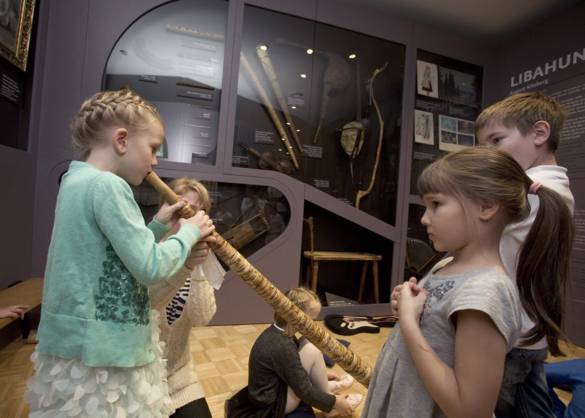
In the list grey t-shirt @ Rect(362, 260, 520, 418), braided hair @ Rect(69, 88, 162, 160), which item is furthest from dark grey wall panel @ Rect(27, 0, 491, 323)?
grey t-shirt @ Rect(362, 260, 520, 418)

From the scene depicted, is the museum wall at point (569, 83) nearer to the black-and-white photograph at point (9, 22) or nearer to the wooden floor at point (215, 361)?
the wooden floor at point (215, 361)

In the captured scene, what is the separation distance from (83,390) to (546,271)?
108cm

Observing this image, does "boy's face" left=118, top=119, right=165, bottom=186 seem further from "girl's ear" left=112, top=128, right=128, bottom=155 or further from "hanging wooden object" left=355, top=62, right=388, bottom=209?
"hanging wooden object" left=355, top=62, right=388, bottom=209

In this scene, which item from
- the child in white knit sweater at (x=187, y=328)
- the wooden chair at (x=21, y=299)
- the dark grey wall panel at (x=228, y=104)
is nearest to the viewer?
the child in white knit sweater at (x=187, y=328)

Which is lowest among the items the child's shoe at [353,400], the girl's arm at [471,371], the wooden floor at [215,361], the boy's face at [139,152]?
the wooden floor at [215,361]

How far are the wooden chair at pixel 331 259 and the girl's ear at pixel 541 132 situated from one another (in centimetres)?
258

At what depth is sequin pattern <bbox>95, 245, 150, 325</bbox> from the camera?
2.66ft

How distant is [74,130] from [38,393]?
638 millimetres

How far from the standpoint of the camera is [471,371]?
612 millimetres

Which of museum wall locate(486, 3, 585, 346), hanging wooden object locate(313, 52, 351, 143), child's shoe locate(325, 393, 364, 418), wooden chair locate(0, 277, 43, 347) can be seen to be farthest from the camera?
hanging wooden object locate(313, 52, 351, 143)

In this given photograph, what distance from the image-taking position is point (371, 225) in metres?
3.80

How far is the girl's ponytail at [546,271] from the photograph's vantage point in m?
0.79

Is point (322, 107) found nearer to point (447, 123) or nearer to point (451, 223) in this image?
point (447, 123)

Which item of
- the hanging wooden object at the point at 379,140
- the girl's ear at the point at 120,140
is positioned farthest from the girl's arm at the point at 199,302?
the hanging wooden object at the point at 379,140
